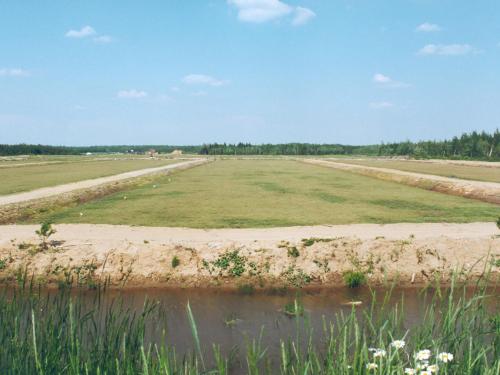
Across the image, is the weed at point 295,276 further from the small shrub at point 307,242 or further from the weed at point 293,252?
the small shrub at point 307,242

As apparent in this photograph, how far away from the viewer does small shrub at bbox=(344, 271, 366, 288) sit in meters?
10.2

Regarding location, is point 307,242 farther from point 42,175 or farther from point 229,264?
point 42,175

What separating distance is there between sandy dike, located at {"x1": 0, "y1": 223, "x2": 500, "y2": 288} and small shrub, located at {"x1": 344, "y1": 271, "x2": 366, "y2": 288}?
0.19 m

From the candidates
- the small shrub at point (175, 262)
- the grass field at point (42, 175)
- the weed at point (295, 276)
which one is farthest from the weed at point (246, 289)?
the grass field at point (42, 175)

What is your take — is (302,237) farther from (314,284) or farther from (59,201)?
(59,201)

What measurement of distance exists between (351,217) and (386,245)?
506 cm

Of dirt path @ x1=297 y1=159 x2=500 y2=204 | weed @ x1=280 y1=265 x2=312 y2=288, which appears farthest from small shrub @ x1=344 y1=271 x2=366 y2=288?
dirt path @ x1=297 y1=159 x2=500 y2=204

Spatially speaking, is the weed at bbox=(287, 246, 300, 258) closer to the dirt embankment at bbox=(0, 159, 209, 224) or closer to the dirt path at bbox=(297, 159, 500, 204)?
the dirt embankment at bbox=(0, 159, 209, 224)

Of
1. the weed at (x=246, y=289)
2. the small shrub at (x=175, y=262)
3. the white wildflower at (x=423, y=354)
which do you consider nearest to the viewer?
the white wildflower at (x=423, y=354)

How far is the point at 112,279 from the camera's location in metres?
10.5

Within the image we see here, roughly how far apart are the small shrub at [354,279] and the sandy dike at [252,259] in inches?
7.4

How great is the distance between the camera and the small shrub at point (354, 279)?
402 inches

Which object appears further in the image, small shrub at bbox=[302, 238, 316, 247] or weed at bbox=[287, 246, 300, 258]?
small shrub at bbox=[302, 238, 316, 247]

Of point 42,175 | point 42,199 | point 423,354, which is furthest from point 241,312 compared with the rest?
point 42,175
